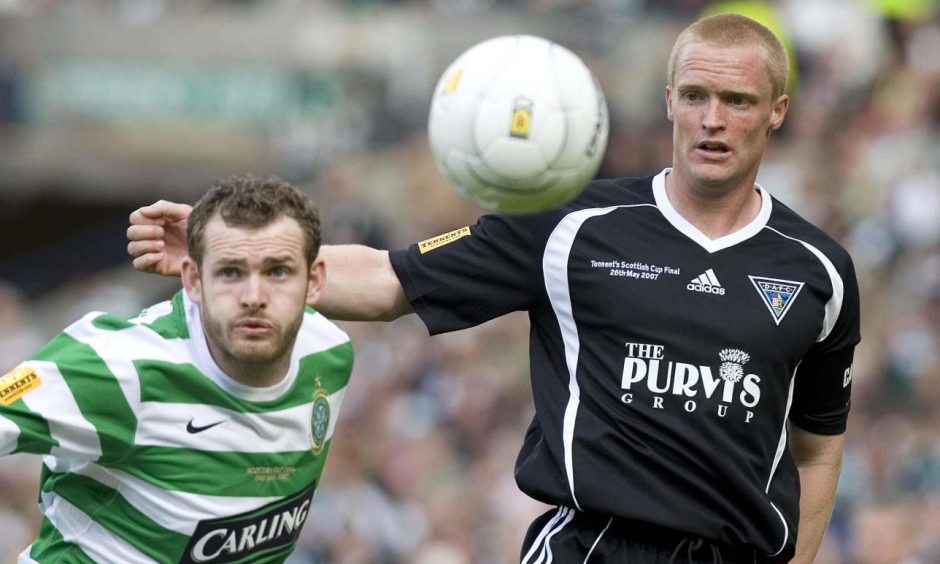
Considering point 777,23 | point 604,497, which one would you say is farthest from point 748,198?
point 777,23

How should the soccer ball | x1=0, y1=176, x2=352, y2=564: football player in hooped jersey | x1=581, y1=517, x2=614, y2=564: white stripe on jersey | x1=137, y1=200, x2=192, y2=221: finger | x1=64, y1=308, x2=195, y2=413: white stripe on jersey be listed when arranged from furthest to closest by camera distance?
x1=137, y1=200, x2=192, y2=221: finger → x1=64, y1=308, x2=195, y2=413: white stripe on jersey → x1=0, y1=176, x2=352, y2=564: football player in hooped jersey → x1=581, y1=517, x2=614, y2=564: white stripe on jersey → the soccer ball

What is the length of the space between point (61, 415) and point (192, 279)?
60 centimetres

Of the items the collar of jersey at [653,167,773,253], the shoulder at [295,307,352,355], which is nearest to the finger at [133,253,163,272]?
the shoulder at [295,307,352,355]

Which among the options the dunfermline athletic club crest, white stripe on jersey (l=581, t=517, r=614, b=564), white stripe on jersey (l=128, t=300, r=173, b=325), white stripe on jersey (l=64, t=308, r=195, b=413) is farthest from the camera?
the dunfermline athletic club crest

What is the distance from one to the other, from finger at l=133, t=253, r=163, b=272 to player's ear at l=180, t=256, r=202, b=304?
0.09 m

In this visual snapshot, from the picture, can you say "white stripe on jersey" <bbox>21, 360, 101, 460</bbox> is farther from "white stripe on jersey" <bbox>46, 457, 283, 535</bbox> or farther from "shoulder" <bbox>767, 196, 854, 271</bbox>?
"shoulder" <bbox>767, 196, 854, 271</bbox>

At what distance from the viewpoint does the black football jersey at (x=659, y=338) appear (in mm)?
4945

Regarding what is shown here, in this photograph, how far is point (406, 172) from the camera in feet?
49.2

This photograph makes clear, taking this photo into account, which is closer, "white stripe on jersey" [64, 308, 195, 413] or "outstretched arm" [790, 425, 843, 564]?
"white stripe on jersey" [64, 308, 195, 413]

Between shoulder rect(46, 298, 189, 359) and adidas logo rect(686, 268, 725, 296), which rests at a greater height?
adidas logo rect(686, 268, 725, 296)

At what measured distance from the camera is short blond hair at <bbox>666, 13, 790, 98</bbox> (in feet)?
16.6

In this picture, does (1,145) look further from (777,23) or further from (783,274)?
(783,274)

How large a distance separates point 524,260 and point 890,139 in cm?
743

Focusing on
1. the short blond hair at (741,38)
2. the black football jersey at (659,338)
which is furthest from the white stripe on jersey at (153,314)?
the short blond hair at (741,38)
